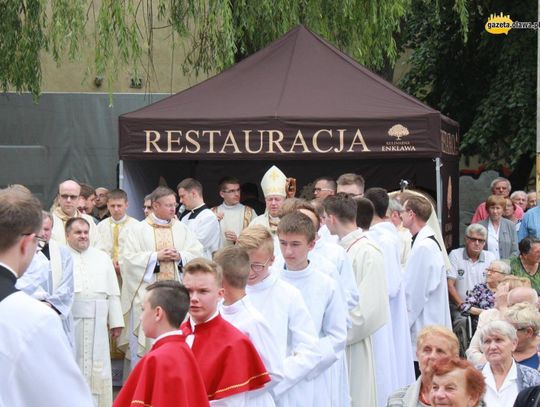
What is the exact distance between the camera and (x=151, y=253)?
11.4 meters

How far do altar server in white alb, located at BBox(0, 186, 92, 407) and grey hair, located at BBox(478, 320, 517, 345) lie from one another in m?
3.27

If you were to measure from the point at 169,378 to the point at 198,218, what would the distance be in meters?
7.26

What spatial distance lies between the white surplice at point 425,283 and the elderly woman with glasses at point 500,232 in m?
3.92

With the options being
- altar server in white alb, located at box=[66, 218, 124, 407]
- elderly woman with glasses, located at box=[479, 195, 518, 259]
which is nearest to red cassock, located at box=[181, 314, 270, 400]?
altar server in white alb, located at box=[66, 218, 124, 407]

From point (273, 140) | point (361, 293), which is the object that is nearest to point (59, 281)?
point (361, 293)

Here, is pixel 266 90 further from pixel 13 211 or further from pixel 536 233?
pixel 13 211

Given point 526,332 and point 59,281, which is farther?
point 59,281

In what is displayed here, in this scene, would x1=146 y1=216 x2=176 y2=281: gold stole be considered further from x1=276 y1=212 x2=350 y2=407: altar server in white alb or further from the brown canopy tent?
x1=276 y1=212 x2=350 y2=407: altar server in white alb

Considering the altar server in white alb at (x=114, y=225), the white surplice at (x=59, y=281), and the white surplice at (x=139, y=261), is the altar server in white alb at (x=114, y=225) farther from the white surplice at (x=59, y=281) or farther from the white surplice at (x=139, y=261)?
the white surplice at (x=59, y=281)

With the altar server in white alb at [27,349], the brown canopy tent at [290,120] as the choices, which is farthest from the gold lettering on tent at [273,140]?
the altar server in white alb at [27,349]

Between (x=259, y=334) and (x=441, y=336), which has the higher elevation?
(x=259, y=334)

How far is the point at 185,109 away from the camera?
1265 centimetres

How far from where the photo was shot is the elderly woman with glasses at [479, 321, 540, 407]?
6.38m

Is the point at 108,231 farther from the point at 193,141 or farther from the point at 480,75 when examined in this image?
the point at 480,75
